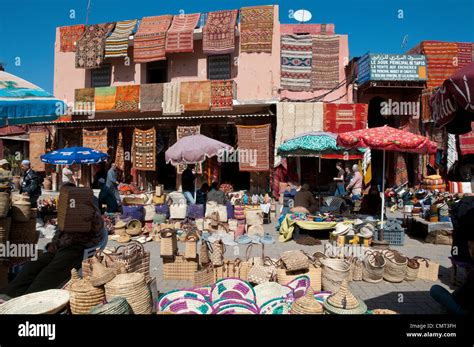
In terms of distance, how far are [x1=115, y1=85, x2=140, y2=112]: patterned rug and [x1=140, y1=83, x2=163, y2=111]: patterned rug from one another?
27 cm

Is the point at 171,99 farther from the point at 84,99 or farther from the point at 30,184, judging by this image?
the point at 30,184

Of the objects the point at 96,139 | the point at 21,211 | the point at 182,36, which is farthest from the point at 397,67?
the point at 21,211

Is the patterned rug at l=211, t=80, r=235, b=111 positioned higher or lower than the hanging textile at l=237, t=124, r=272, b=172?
higher

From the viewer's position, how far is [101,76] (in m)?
15.6

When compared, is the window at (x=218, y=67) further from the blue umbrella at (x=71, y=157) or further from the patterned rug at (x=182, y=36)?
the blue umbrella at (x=71, y=157)

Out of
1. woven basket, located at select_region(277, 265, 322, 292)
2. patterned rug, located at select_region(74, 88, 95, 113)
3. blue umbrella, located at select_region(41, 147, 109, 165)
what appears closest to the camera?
woven basket, located at select_region(277, 265, 322, 292)

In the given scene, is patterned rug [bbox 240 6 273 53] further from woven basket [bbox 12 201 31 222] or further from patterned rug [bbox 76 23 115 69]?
woven basket [bbox 12 201 31 222]

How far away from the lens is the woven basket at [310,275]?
166 inches

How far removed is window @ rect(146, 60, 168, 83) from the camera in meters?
15.1

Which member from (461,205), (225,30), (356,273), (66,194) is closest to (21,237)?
(66,194)

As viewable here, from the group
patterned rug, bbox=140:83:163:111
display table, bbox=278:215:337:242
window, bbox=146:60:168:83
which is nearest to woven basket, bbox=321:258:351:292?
display table, bbox=278:215:337:242

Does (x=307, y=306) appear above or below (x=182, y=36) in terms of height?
below

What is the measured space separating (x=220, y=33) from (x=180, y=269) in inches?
439

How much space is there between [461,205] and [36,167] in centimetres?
1669
